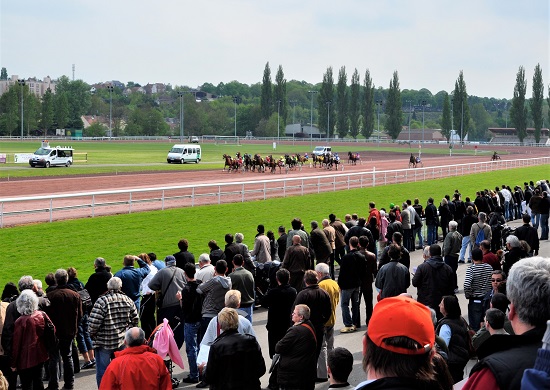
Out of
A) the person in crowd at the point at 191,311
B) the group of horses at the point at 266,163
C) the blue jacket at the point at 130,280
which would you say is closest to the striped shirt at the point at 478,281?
the person in crowd at the point at 191,311

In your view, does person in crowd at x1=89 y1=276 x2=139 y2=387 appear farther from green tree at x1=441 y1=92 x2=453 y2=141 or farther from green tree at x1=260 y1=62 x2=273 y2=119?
green tree at x1=260 y1=62 x2=273 y2=119

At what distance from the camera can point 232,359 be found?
21.8 ft

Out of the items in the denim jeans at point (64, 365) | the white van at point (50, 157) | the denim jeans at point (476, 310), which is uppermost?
the white van at point (50, 157)

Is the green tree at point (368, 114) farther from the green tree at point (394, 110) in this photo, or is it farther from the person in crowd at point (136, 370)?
the person in crowd at point (136, 370)

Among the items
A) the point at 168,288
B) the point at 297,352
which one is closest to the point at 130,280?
the point at 168,288

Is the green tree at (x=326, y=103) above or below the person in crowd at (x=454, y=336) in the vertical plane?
above

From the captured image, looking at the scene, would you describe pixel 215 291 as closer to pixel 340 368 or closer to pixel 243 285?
pixel 243 285

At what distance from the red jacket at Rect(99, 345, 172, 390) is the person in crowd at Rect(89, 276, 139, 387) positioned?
2.31m

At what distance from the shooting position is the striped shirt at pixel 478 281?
10266mm

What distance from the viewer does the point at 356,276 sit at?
38.6ft

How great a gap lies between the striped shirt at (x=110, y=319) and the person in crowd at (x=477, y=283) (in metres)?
4.41

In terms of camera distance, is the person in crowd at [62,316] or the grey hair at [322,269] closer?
the person in crowd at [62,316]

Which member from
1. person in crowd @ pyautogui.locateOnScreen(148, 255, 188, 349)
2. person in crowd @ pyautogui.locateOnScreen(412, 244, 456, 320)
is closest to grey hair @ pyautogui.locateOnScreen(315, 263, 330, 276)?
person in crowd @ pyautogui.locateOnScreen(412, 244, 456, 320)

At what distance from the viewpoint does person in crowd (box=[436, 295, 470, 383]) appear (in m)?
6.99
